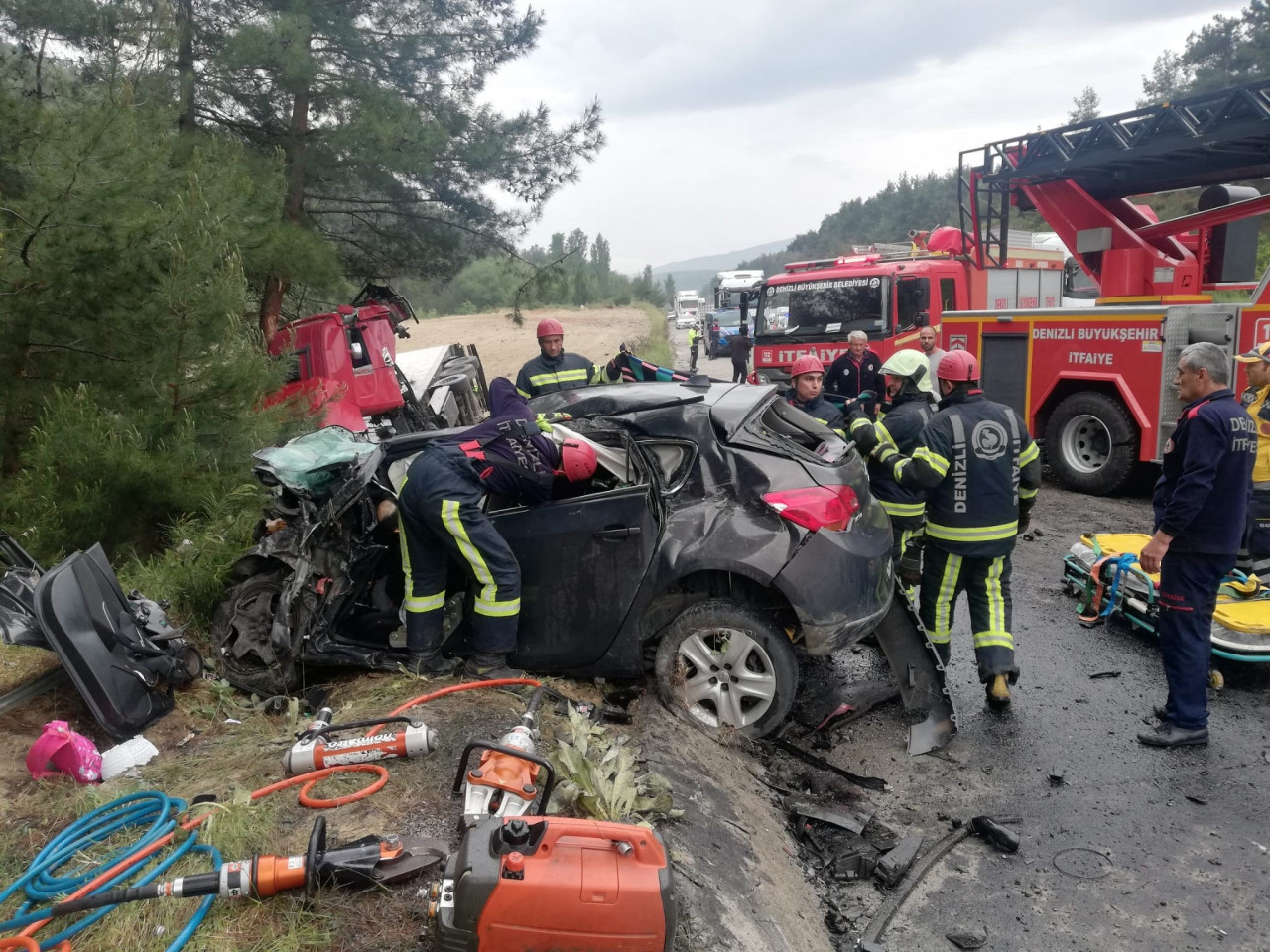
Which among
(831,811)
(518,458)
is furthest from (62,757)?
(831,811)

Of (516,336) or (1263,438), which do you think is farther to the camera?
(516,336)

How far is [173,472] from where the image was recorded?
6113 mm

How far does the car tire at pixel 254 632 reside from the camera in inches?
174

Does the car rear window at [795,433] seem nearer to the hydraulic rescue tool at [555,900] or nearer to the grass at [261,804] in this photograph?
the grass at [261,804]

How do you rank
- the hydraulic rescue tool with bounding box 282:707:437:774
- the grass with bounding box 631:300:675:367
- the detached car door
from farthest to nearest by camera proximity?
1. the grass with bounding box 631:300:675:367
2. the detached car door
3. the hydraulic rescue tool with bounding box 282:707:437:774

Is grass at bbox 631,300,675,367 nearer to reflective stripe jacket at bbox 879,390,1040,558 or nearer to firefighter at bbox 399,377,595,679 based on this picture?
reflective stripe jacket at bbox 879,390,1040,558

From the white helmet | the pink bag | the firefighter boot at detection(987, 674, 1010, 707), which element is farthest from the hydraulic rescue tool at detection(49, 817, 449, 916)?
the white helmet

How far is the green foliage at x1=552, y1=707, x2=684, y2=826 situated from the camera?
9.75ft

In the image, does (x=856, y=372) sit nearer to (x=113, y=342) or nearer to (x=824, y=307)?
(x=824, y=307)

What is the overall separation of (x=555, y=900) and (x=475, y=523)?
206cm

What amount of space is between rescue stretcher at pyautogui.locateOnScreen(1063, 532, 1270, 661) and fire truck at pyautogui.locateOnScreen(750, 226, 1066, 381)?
465 centimetres

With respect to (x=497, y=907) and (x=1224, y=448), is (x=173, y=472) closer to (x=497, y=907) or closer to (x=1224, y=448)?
(x=497, y=907)

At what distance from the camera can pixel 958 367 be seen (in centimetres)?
476

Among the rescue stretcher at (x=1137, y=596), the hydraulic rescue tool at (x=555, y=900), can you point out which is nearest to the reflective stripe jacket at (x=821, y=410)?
the rescue stretcher at (x=1137, y=596)
